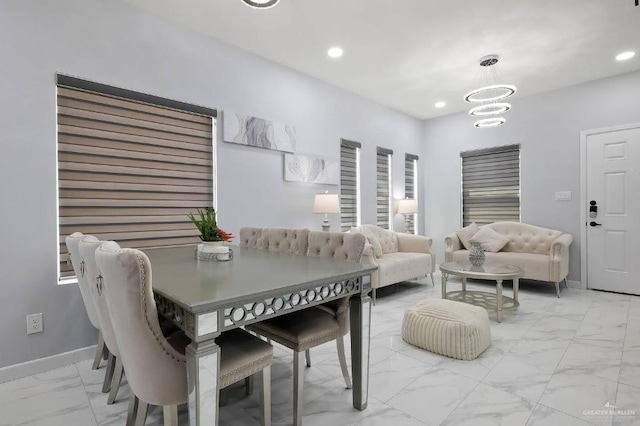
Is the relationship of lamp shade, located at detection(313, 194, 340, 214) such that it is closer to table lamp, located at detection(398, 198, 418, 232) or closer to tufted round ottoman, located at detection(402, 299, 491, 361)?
tufted round ottoman, located at detection(402, 299, 491, 361)

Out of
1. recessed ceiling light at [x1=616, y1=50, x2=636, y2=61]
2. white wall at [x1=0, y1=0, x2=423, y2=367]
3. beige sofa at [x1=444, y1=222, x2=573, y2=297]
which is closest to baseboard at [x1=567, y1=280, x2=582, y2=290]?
beige sofa at [x1=444, y1=222, x2=573, y2=297]

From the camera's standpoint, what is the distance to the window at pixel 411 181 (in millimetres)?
5859

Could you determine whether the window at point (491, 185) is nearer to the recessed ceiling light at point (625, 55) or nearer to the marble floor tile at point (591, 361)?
the recessed ceiling light at point (625, 55)

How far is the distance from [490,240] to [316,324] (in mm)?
3935

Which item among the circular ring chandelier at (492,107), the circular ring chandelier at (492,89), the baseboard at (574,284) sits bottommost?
the baseboard at (574,284)

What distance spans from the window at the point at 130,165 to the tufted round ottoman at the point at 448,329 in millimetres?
2188

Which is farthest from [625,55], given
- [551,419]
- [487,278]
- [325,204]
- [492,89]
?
[551,419]

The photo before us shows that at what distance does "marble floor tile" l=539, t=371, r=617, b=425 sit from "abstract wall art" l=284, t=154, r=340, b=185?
3026 mm

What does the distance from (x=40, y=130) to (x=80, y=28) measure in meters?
0.86

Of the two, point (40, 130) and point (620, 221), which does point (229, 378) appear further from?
point (620, 221)

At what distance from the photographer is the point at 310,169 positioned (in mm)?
4160

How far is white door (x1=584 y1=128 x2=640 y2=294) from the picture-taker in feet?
13.6

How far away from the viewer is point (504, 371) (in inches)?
87.7

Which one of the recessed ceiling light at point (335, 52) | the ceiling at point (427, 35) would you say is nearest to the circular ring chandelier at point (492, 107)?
the ceiling at point (427, 35)
